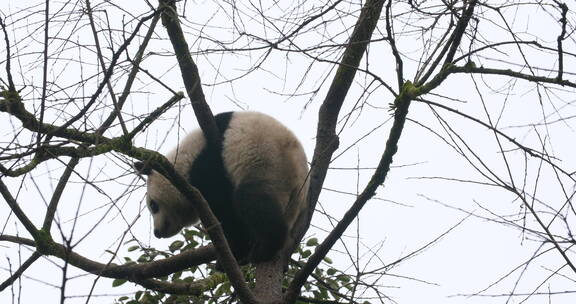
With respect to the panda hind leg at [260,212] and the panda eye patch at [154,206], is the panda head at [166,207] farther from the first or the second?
the panda hind leg at [260,212]

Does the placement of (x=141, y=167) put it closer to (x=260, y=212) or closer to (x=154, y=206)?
(x=260, y=212)

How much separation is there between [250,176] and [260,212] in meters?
0.45

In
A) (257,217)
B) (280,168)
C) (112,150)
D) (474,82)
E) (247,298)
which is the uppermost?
(280,168)

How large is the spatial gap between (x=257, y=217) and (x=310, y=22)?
2.61m

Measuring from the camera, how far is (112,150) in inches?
167

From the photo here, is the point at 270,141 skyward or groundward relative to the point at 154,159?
skyward

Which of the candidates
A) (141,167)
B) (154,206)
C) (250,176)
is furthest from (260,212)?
(154,206)

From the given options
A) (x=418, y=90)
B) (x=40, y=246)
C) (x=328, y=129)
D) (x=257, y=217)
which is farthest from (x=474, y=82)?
(x=40, y=246)

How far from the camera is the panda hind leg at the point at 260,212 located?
254 inches

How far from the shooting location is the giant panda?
6.73 m

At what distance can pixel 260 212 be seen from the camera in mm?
6730

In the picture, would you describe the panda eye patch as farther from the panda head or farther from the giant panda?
the giant panda

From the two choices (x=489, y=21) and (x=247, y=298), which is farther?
(x=247, y=298)

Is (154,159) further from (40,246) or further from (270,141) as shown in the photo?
(270,141)
